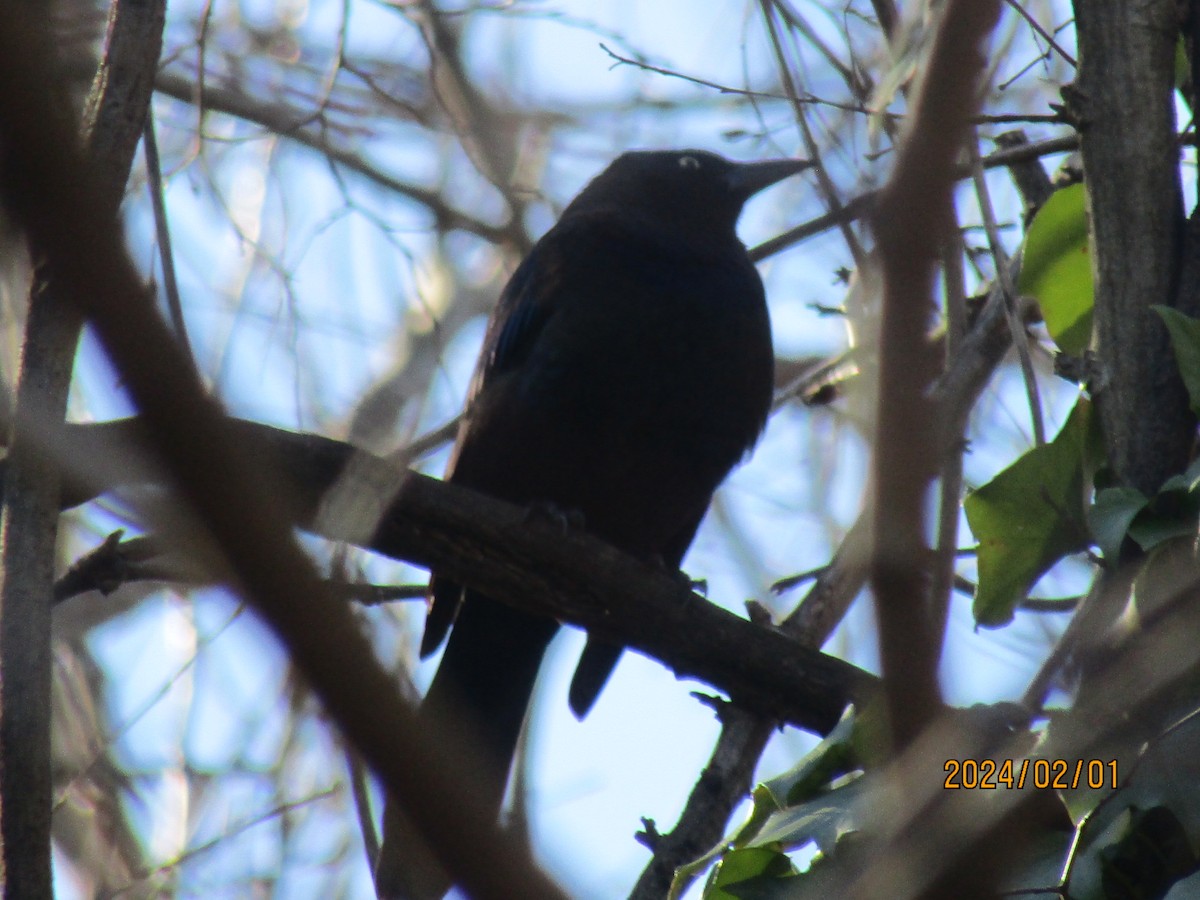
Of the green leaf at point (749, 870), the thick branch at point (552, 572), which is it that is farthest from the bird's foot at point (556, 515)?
the green leaf at point (749, 870)

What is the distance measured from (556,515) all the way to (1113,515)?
1445mm

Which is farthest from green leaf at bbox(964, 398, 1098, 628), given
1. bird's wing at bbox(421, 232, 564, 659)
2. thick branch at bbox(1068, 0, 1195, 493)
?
bird's wing at bbox(421, 232, 564, 659)

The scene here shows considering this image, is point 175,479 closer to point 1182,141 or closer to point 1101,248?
point 1101,248

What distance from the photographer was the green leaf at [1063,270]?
2730 mm

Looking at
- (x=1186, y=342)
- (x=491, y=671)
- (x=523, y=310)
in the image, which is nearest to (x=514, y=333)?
(x=523, y=310)

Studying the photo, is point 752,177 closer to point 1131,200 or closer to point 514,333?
point 514,333

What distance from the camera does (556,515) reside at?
328cm

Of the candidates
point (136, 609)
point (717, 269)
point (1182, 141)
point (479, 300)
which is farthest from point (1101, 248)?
point (136, 609)

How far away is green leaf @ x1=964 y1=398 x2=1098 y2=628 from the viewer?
2.36 m

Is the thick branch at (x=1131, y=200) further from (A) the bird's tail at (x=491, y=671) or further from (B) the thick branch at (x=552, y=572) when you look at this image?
(A) the bird's tail at (x=491, y=671)

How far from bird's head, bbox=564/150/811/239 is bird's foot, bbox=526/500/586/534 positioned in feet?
3.87

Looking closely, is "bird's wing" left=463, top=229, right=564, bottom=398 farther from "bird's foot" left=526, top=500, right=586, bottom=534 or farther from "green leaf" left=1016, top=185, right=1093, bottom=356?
"green leaf" left=1016, top=185, right=1093, bottom=356

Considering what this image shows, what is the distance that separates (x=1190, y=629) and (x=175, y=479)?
1.40 meters

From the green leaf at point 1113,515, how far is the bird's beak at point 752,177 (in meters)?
2.55
